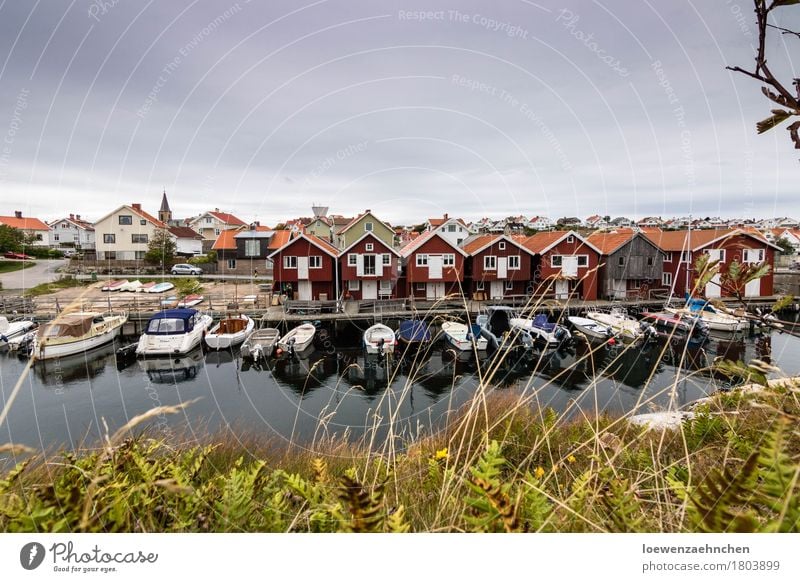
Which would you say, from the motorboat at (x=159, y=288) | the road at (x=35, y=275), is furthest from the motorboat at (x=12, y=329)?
the motorboat at (x=159, y=288)

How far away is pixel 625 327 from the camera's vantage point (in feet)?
8.84

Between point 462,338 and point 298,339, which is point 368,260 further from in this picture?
point 462,338

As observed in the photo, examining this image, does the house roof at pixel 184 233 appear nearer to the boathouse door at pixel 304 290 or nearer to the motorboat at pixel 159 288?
the motorboat at pixel 159 288

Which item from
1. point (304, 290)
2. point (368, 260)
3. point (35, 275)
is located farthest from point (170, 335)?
point (368, 260)

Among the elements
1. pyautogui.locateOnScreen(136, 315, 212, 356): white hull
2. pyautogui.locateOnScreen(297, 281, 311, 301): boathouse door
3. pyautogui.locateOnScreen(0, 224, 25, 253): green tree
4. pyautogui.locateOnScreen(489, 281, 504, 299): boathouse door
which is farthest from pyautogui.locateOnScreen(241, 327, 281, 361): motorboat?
pyautogui.locateOnScreen(489, 281, 504, 299): boathouse door

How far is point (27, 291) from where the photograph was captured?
21.2 metres

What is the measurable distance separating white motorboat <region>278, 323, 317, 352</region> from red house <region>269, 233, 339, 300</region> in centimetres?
591

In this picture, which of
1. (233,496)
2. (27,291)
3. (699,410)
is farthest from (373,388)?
(27,291)

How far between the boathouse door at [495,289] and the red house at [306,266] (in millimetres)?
9996

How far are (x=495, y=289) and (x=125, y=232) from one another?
29.9m

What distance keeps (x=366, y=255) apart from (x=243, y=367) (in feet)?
35.4

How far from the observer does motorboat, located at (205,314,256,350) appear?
16875 millimetres

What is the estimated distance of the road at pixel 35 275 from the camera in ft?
61.8
